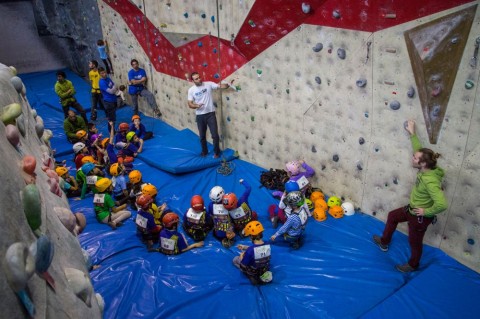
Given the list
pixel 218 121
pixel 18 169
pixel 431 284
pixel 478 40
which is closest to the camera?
pixel 18 169

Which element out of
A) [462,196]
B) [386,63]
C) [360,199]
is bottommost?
[360,199]

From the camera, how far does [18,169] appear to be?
58.7 inches

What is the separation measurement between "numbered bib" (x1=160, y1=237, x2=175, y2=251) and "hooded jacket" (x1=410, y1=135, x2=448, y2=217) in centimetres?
282

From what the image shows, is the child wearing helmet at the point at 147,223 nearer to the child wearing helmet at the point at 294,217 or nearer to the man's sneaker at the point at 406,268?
the child wearing helmet at the point at 294,217

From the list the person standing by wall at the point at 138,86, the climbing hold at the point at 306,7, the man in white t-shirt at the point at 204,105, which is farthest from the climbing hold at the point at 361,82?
the person standing by wall at the point at 138,86

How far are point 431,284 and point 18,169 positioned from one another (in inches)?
161

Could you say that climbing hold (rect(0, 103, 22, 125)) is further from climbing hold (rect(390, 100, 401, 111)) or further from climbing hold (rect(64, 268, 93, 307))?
climbing hold (rect(390, 100, 401, 111))

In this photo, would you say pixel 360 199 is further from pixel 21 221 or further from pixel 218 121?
pixel 21 221

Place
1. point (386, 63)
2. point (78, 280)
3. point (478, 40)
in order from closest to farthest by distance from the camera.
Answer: point (78, 280), point (478, 40), point (386, 63)

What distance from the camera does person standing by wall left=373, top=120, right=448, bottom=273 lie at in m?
3.90

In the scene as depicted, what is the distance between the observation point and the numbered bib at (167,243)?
15.2 ft

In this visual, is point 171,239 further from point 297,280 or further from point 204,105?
point 204,105

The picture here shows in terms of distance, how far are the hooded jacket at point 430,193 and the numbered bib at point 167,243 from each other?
2.82 meters

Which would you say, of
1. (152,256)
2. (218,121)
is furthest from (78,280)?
(218,121)
